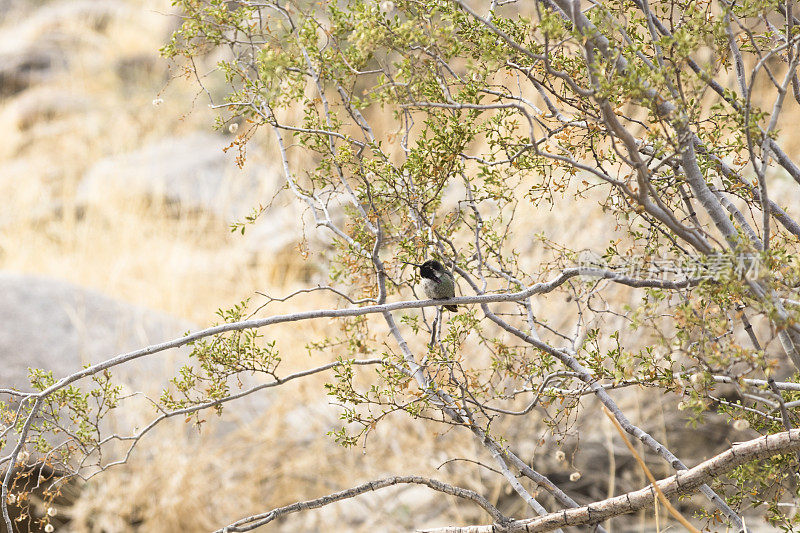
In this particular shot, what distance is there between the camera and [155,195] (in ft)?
21.5

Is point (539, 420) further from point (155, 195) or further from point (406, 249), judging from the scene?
point (155, 195)

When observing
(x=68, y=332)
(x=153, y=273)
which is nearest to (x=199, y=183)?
(x=153, y=273)

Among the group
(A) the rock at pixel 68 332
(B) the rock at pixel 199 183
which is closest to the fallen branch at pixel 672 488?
(A) the rock at pixel 68 332

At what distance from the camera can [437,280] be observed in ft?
4.25

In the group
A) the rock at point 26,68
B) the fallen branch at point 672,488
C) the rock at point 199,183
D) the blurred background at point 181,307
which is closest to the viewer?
the fallen branch at point 672,488

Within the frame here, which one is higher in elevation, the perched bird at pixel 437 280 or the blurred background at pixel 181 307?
the blurred background at pixel 181 307

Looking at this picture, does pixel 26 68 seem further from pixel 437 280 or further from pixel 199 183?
pixel 437 280

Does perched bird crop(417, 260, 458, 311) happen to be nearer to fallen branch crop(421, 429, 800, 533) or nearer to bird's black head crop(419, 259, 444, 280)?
bird's black head crop(419, 259, 444, 280)

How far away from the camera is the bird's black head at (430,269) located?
1298 millimetres

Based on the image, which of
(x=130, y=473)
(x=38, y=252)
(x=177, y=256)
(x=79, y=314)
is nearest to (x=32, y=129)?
(x=38, y=252)

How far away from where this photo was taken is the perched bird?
129cm

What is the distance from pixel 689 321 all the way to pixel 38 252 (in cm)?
560

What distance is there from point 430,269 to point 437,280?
2 centimetres

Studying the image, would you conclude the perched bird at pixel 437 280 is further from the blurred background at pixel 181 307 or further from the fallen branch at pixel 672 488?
the fallen branch at pixel 672 488
